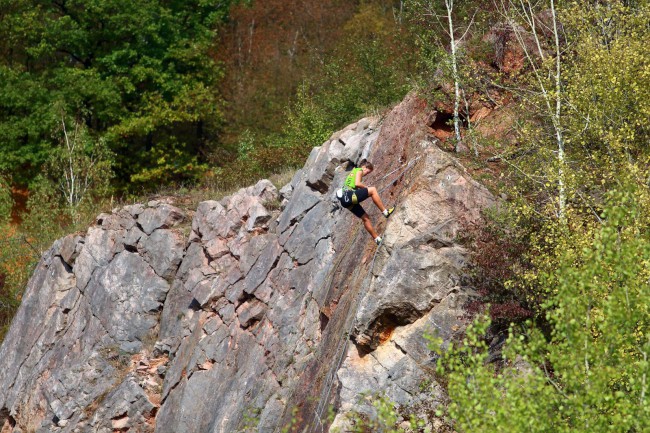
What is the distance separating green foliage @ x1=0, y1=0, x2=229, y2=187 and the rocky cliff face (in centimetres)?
1162

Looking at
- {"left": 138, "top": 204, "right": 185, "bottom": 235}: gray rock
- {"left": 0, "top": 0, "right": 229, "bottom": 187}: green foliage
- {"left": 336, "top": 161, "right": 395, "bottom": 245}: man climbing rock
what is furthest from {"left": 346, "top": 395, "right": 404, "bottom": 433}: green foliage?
{"left": 0, "top": 0, "right": 229, "bottom": 187}: green foliage

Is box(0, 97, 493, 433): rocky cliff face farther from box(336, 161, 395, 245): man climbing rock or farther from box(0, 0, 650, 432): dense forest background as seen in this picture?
box(0, 0, 650, 432): dense forest background

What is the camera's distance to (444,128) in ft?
84.2

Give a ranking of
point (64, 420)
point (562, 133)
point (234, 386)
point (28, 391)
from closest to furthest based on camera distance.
→ point (562, 133)
point (234, 386)
point (64, 420)
point (28, 391)

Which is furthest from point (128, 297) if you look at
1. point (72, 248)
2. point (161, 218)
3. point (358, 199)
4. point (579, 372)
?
point (579, 372)

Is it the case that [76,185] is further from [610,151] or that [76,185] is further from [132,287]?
[610,151]

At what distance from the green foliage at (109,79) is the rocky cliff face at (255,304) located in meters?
11.6

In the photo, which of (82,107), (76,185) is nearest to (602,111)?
(76,185)

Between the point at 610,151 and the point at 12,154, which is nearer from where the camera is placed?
the point at 610,151

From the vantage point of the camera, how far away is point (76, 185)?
4684 cm

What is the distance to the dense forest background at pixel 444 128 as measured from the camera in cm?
1389

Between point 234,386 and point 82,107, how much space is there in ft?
85.6

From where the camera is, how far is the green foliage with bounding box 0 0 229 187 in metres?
49.4

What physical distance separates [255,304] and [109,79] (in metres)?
24.3
